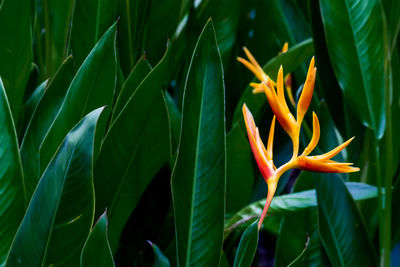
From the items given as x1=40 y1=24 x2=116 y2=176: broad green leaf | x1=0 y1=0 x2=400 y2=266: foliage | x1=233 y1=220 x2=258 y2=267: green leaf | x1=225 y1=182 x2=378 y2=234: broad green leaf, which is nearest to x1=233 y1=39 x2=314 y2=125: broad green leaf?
x1=0 y1=0 x2=400 y2=266: foliage

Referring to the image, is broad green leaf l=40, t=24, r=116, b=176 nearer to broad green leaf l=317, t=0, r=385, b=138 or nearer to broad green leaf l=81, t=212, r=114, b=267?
broad green leaf l=81, t=212, r=114, b=267

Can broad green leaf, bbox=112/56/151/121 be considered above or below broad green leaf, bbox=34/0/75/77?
below

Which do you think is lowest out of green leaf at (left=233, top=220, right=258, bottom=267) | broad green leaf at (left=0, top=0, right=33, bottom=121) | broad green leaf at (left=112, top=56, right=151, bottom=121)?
green leaf at (left=233, top=220, right=258, bottom=267)

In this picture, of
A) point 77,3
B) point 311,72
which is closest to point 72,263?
point 311,72

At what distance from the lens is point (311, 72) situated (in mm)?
516

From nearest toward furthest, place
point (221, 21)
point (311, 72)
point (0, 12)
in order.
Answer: point (311, 72), point (0, 12), point (221, 21)

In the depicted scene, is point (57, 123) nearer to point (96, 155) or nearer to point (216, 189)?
point (96, 155)

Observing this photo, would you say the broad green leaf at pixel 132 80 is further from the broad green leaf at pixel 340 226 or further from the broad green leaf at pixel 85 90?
the broad green leaf at pixel 340 226

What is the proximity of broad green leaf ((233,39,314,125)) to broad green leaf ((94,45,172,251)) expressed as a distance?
229mm

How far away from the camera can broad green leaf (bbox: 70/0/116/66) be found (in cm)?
87

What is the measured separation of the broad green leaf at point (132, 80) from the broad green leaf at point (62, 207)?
10.3 inches

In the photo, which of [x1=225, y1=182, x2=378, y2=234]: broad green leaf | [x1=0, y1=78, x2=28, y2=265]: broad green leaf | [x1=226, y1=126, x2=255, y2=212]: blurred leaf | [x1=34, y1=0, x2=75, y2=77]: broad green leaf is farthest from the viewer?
[x1=34, y1=0, x2=75, y2=77]: broad green leaf

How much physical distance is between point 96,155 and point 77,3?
0.87 ft

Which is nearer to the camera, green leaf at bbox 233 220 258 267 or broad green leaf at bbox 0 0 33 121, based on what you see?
Result: green leaf at bbox 233 220 258 267
